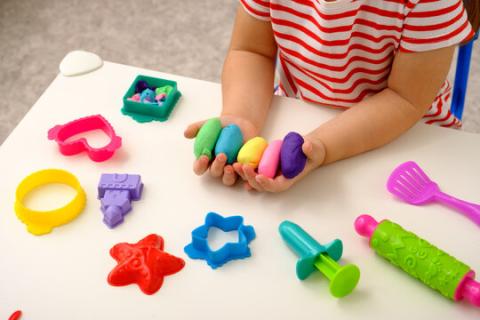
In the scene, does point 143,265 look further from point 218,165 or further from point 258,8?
point 258,8

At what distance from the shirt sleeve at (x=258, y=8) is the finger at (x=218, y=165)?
24cm

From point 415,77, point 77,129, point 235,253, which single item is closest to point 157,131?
point 77,129

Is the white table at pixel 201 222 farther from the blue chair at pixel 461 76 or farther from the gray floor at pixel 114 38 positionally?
the gray floor at pixel 114 38

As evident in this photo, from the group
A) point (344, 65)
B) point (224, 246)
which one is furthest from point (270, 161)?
point (344, 65)

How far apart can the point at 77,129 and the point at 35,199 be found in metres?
0.12

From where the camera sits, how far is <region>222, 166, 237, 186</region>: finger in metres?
0.66

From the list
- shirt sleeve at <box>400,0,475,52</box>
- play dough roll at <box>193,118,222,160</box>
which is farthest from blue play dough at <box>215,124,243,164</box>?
shirt sleeve at <box>400,0,475,52</box>

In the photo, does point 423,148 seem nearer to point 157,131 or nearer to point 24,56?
point 157,131

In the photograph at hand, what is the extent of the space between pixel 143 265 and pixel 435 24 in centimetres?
43

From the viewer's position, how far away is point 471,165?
2.30 feet

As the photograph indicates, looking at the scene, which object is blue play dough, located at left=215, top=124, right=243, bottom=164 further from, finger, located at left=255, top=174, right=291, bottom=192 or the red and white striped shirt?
the red and white striped shirt

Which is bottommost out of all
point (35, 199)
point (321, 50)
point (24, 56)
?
point (24, 56)

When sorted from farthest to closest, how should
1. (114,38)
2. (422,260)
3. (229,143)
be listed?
(114,38) < (229,143) < (422,260)

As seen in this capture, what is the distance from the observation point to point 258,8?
0.78m
